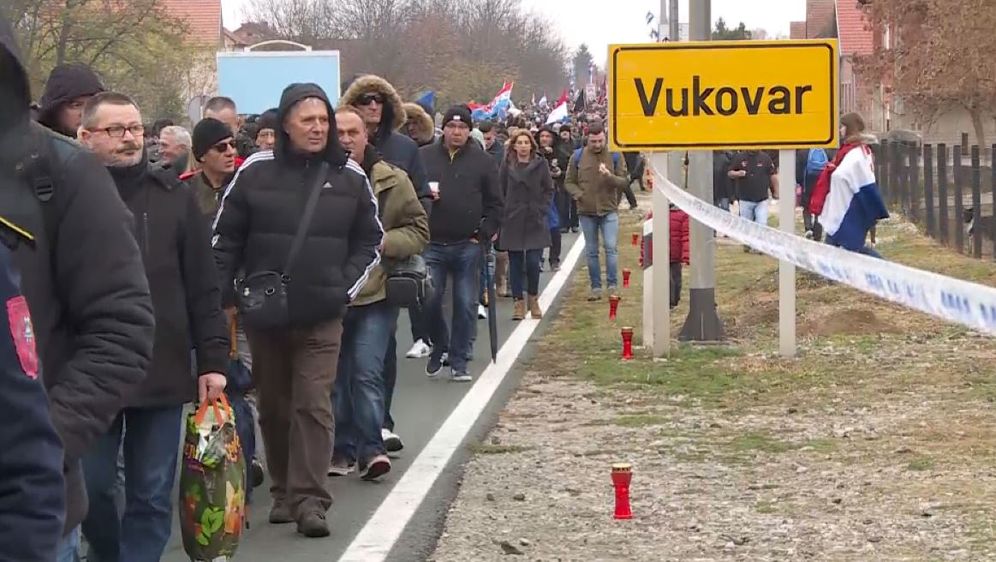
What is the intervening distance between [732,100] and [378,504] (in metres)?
5.48

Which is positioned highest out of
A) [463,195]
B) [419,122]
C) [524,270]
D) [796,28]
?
[796,28]

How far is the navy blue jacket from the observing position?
247cm

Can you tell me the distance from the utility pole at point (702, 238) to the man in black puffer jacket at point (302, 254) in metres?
5.86

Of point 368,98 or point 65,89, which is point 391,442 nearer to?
point 368,98

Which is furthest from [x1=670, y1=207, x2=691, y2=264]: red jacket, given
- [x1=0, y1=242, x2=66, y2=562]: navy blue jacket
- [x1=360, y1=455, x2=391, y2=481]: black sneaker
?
[x1=0, y1=242, x2=66, y2=562]: navy blue jacket

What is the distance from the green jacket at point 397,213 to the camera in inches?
337

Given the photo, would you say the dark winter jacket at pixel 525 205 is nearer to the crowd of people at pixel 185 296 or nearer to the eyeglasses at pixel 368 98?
the crowd of people at pixel 185 296

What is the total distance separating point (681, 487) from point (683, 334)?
5.45m

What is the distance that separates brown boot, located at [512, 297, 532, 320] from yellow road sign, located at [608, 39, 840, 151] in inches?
157

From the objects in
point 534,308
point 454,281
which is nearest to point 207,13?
point 534,308

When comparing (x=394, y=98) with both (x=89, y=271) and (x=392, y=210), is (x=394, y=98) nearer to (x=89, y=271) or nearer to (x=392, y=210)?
(x=392, y=210)

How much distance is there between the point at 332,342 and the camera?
7.26 metres

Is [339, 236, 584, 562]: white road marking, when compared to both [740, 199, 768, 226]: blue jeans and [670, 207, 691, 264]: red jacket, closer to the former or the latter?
[670, 207, 691, 264]: red jacket

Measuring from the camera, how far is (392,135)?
9.33 meters
